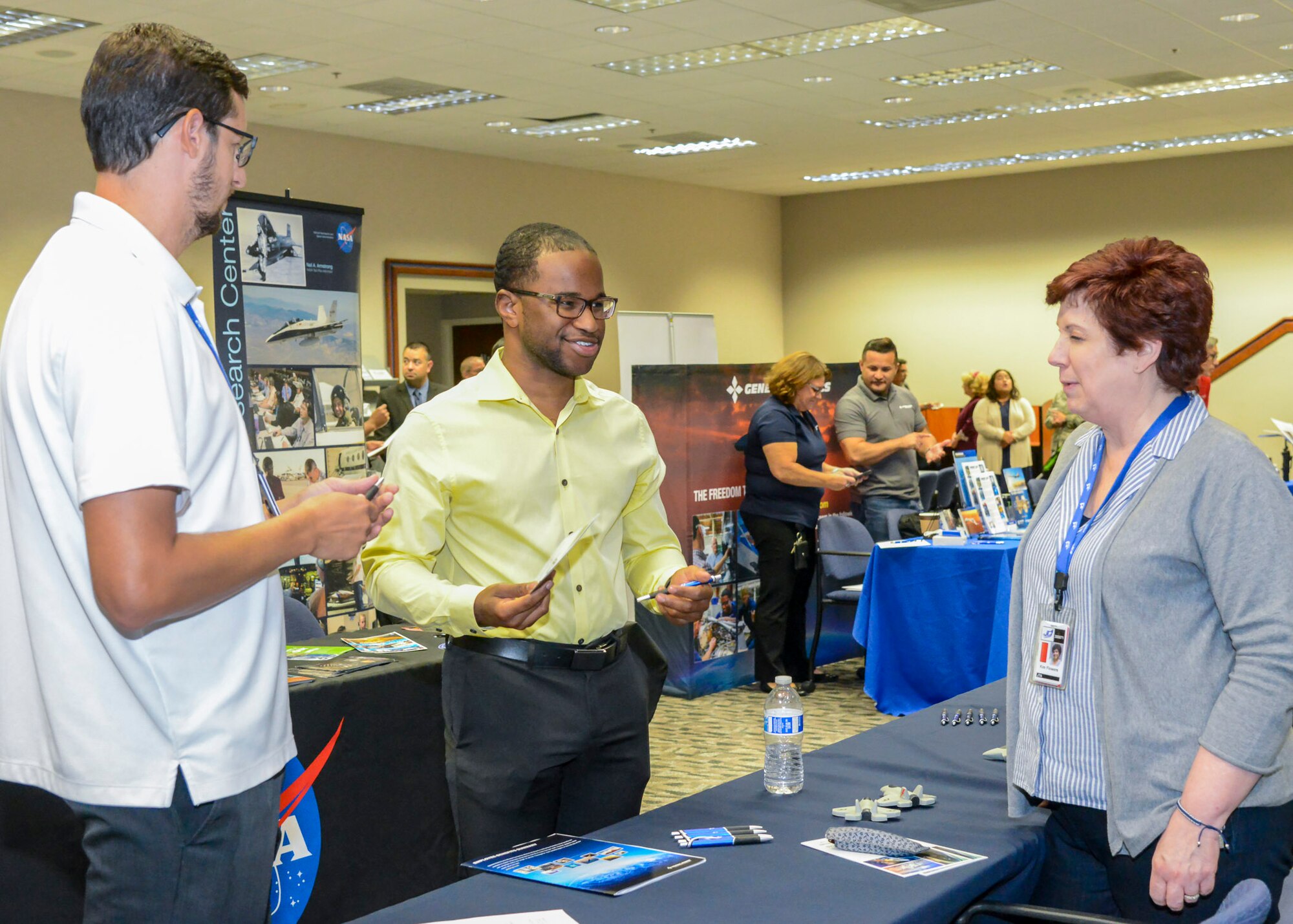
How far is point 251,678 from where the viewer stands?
4.45ft

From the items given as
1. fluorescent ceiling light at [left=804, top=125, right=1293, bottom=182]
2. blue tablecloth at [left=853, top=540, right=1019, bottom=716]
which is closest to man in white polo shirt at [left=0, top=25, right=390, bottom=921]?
blue tablecloth at [left=853, top=540, right=1019, bottom=716]

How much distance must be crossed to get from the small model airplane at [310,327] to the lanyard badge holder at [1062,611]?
3764mm

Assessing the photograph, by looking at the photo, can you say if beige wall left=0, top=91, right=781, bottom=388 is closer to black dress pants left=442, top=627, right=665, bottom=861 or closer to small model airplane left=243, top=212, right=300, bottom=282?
small model airplane left=243, top=212, right=300, bottom=282

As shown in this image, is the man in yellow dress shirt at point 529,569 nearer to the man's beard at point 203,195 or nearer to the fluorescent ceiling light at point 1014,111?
the man's beard at point 203,195

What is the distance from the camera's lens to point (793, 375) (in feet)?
19.7

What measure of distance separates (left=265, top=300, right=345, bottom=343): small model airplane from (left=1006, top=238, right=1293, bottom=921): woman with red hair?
3.67 metres

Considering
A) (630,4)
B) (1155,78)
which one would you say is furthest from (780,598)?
(1155,78)

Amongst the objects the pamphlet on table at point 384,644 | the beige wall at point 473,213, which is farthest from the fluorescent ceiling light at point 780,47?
the pamphlet on table at point 384,644

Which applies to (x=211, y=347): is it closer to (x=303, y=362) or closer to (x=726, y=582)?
(x=303, y=362)

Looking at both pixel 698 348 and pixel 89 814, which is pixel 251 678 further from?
pixel 698 348

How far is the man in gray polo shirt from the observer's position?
678 cm

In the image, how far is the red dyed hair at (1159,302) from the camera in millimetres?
1760

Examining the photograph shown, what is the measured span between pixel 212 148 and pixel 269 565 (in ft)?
1.56

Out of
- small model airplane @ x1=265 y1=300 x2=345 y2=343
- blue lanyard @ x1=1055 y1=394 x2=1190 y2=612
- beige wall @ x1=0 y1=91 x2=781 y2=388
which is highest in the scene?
beige wall @ x1=0 y1=91 x2=781 y2=388
